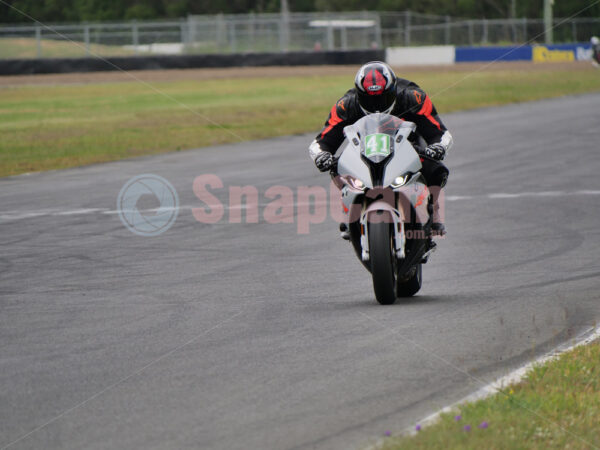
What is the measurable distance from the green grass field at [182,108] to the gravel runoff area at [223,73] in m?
1.39

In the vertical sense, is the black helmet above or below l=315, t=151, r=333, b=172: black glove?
above

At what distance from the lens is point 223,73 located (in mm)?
46500

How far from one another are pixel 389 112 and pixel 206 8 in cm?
9287

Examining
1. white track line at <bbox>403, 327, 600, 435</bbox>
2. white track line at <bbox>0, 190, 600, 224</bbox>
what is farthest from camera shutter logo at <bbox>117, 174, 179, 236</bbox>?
white track line at <bbox>403, 327, 600, 435</bbox>

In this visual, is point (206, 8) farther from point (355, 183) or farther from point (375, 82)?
point (355, 183)

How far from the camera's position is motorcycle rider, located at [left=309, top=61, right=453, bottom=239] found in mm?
6816

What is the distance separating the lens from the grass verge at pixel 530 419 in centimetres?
405

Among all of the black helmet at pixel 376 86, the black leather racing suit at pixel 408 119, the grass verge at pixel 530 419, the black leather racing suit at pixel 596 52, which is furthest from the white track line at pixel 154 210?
the black leather racing suit at pixel 596 52

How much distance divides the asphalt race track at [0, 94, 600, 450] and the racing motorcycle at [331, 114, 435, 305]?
36 centimetres

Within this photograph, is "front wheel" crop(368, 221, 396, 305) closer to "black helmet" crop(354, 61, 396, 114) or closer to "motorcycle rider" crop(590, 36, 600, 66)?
"black helmet" crop(354, 61, 396, 114)

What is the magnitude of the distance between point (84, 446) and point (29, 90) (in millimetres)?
36021

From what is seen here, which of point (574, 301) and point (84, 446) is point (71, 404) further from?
point (574, 301)

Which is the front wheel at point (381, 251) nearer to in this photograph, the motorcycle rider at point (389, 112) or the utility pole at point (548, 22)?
the motorcycle rider at point (389, 112)

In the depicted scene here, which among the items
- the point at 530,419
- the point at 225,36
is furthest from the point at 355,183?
the point at 225,36
